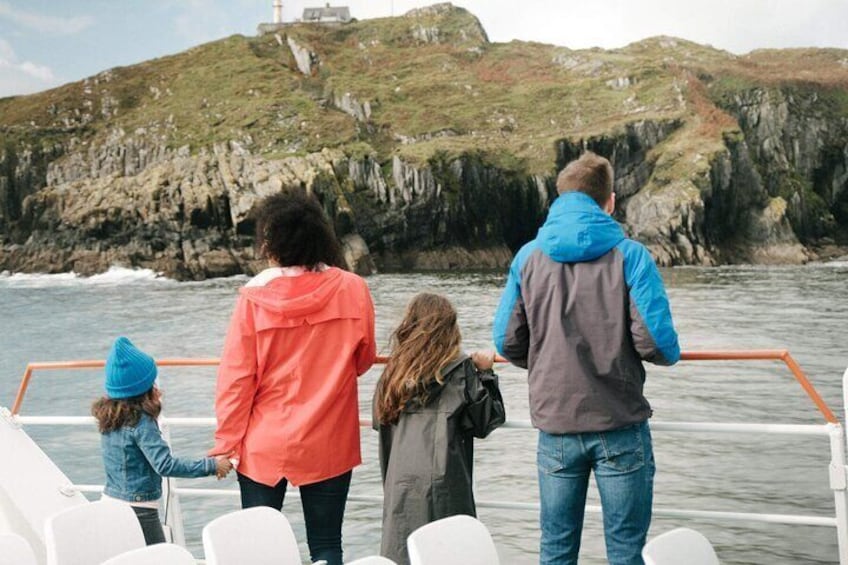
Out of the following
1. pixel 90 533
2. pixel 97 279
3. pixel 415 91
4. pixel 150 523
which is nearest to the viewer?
pixel 90 533

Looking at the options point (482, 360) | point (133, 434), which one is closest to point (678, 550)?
point (482, 360)

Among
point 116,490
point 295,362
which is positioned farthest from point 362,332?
point 116,490

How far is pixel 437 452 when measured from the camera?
307 cm

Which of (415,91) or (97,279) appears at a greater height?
(415,91)

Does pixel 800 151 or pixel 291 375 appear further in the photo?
pixel 800 151

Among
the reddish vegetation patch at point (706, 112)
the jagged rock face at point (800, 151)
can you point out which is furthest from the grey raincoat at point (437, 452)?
the reddish vegetation patch at point (706, 112)

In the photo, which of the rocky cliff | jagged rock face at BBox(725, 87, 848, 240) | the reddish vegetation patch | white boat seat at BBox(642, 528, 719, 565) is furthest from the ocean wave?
white boat seat at BBox(642, 528, 719, 565)

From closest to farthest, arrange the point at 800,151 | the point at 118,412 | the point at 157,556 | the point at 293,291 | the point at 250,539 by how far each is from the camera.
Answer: the point at 157,556 → the point at 250,539 → the point at 293,291 → the point at 118,412 → the point at 800,151

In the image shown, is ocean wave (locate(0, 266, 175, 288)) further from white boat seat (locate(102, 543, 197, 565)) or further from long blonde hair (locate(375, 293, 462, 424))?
white boat seat (locate(102, 543, 197, 565))

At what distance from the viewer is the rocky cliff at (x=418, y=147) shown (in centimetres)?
7981

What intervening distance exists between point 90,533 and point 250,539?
55 centimetres

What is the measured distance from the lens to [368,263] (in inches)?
3036

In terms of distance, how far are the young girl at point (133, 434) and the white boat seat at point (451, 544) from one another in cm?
130

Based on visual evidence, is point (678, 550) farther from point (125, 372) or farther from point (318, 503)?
point (125, 372)
